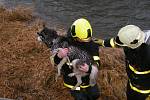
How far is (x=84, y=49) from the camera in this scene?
16.8 ft

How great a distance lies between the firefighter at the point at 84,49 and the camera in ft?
16.2

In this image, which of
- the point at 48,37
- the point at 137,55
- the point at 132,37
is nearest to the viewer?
the point at 132,37

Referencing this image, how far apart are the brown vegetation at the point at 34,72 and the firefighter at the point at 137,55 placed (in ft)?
5.64

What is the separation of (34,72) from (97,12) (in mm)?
6229

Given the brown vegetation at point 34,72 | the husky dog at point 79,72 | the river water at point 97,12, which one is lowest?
the brown vegetation at point 34,72

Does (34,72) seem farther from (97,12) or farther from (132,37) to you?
(97,12)

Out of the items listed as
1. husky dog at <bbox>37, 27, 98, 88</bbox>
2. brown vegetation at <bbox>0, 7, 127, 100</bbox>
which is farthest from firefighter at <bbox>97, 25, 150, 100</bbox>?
brown vegetation at <bbox>0, 7, 127, 100</bbox>

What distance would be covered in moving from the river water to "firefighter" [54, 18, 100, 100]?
5.70m

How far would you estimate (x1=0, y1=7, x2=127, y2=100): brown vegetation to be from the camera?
22.7ft

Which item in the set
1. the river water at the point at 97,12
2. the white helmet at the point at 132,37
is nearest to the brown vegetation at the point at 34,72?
the white helmet at the point at 132,37

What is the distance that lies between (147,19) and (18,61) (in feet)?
18.9

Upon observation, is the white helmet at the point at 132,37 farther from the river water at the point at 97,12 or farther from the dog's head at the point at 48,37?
the river water at the point at 97,12

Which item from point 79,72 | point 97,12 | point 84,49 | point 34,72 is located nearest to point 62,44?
point 84,49

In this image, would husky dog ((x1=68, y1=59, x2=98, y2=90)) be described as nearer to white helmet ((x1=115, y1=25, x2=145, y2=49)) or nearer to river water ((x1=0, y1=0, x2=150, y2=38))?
white helmet ((x1=115, y1=25, x2=145, y2=49))
